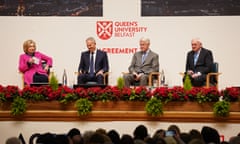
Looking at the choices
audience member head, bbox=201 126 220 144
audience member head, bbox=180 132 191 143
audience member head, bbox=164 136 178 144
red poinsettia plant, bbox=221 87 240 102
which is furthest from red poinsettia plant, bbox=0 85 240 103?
audience member head, bbox=164 136 178 144

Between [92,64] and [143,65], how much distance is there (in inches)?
35.5

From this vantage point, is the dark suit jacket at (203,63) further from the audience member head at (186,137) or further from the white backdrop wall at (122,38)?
the audience member head at (186,137)

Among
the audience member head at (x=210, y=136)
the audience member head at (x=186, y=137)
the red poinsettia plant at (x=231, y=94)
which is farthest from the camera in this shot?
the red poinsettia plant at (x=231, y=94)

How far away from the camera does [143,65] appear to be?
7754 mm

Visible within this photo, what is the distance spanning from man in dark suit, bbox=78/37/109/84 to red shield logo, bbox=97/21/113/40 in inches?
52.6

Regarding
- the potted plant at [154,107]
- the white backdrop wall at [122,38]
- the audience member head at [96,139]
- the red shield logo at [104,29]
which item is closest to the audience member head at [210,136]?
the audience member head at [96,139]

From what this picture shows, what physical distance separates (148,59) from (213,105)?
2.62m

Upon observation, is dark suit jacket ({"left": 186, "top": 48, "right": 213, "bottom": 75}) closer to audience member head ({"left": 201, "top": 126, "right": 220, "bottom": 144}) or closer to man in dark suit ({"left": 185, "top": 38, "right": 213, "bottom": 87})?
man in dark suit ({"left": 185, "top": 38, "right": 213, "bottom": 87})

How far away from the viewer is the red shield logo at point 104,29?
29.8 feet

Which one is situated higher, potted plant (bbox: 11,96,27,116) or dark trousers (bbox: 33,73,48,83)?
dark trousers (bbox: 33,73,48,83)

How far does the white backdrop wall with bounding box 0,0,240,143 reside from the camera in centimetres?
895

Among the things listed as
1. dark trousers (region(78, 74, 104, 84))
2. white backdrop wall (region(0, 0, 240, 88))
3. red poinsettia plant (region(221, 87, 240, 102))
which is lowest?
red poinsettia plant (region(221, 87, 240, 102))

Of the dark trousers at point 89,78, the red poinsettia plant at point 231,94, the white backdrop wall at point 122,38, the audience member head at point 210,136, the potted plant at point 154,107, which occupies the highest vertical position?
the white backdrop wall at point 122,38

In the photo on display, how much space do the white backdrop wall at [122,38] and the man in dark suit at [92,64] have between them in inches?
52.5
